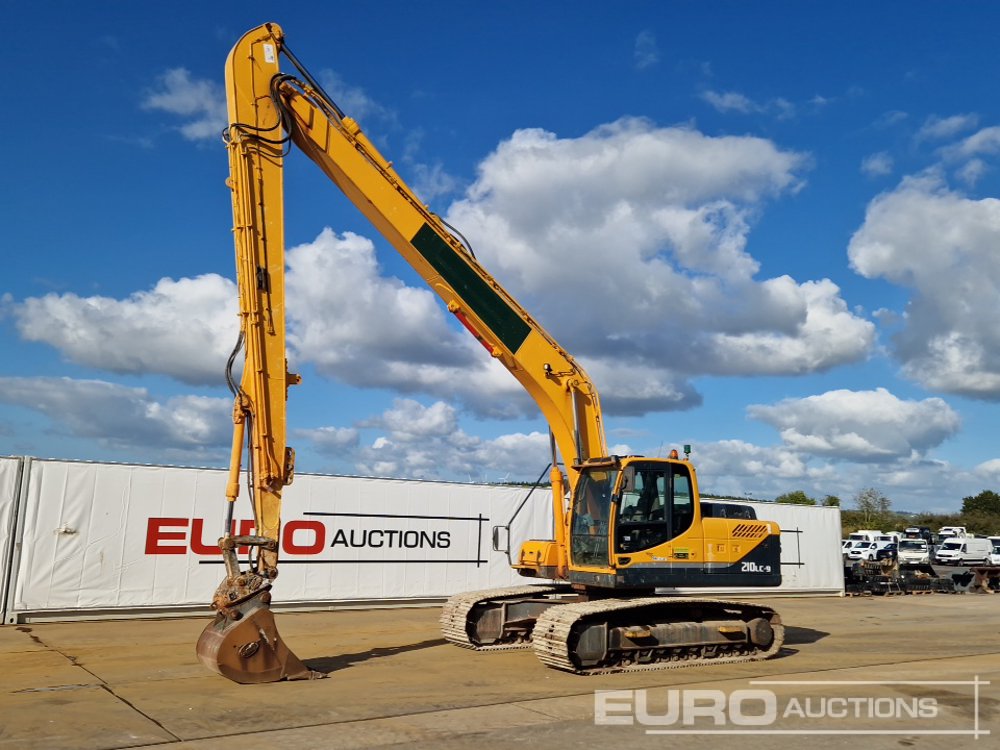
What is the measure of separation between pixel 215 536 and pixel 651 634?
9.86 meters

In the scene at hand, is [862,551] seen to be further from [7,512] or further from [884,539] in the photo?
[7,512]

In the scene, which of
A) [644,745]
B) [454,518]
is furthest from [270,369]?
[454,518]

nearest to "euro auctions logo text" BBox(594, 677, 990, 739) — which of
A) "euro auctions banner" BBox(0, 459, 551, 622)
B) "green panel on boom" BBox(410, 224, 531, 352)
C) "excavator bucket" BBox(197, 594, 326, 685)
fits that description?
"excavator bucket" BBox(197, 594, 326, 685)

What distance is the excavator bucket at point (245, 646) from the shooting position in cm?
959

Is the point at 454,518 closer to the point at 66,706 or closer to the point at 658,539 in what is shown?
the point at 658,539

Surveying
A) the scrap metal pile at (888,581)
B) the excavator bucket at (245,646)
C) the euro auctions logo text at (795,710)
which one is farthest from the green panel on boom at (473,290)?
the scrap metal pile at (888,581)

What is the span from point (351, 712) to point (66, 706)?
296cm

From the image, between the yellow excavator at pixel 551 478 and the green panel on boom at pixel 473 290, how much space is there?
0.06ft

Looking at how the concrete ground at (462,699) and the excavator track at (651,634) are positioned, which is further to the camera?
the excavator track at (651,634)

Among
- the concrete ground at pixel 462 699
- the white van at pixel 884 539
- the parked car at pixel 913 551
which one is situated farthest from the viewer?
the white van at pixel 884 539

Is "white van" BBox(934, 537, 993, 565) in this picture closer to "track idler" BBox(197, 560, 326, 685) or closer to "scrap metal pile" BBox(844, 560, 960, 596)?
"scrap metal pile" BBox(844, 560, 960, 596)

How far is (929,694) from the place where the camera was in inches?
405

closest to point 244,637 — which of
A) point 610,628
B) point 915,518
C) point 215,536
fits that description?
point 610,628

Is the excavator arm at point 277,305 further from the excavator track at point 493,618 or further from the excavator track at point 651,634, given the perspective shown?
the excavator track at point 651,634
